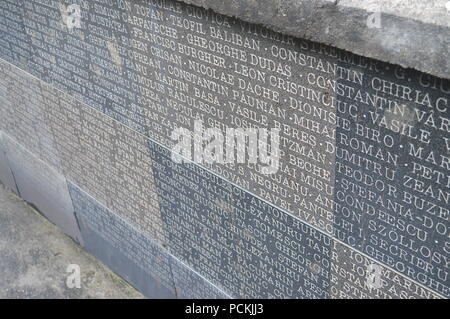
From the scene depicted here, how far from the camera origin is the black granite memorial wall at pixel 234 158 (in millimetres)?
2117

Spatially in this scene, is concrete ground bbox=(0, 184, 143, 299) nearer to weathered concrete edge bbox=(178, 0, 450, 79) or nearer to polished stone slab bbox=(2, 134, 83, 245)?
polished stone slab bbox=(2, 134, 83, 245)

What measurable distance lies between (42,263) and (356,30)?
360cm

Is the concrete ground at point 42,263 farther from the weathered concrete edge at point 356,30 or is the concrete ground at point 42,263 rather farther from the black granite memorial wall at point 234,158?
the weathered concrete edge at point 356,30

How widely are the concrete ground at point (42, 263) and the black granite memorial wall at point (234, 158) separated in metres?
0.14

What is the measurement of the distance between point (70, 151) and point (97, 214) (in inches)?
20.5

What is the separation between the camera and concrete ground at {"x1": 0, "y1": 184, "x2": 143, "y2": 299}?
443 cm

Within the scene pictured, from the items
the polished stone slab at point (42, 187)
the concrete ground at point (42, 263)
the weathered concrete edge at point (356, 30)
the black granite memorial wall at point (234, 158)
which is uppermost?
the weathered concrete edge at point (356, 30)

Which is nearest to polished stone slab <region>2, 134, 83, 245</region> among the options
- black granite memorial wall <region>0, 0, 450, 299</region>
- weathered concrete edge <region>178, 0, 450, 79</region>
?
black granite memorial wall <region>0, 0, 450, 299</region>

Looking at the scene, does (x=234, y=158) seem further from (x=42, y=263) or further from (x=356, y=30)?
(x=42, y=263)

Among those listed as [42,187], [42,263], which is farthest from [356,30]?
[42,187]

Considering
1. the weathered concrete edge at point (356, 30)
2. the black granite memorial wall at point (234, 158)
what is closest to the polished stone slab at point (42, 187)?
the black granite memorial wall at point (234, 158)

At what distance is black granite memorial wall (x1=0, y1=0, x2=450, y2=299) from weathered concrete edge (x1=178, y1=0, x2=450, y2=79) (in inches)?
3.5

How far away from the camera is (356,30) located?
6.31 feet

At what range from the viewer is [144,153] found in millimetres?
3525
